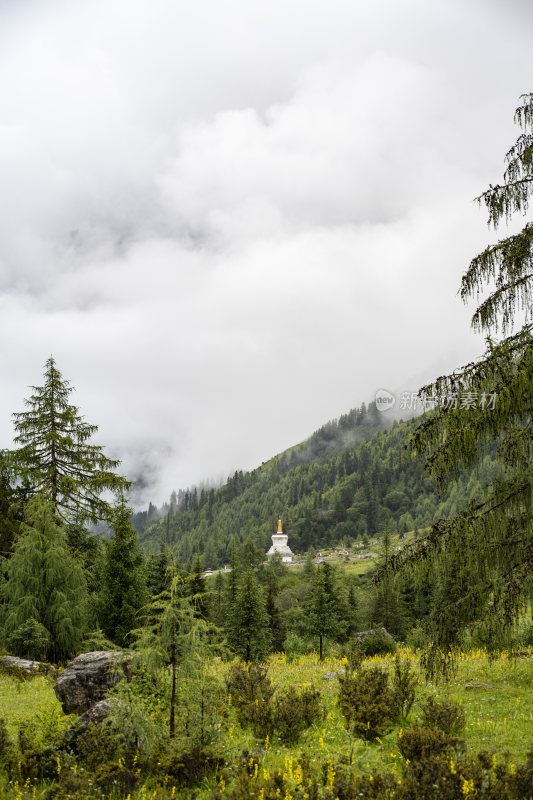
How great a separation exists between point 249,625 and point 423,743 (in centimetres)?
1897

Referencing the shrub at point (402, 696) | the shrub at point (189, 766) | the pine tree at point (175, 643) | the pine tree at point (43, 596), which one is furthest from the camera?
the pine tree at point (43, 596)

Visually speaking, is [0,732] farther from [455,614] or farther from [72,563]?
[72,563]

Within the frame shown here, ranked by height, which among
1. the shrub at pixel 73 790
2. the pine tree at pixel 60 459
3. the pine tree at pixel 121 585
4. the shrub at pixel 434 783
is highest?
the pine tree at pixel 60 459

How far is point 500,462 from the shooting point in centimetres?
825

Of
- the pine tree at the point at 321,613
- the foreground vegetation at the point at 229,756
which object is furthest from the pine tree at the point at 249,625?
the foreground vegetation at the point at 229,756

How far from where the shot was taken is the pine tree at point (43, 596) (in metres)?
18.2

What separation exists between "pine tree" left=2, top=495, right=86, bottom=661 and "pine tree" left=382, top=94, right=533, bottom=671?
15.4m

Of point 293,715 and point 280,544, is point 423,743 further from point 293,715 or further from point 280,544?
point 280,544

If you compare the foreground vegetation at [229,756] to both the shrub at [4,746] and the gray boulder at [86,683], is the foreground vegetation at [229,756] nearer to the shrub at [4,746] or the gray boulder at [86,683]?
the shrub at [4,746]

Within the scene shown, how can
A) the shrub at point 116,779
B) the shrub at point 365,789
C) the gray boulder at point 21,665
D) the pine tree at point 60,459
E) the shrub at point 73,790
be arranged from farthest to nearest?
the pine tree at point 60,459 < the gray boulder at point 21,665 < the shrub at point 116,779 < the shrub at point 73,790 < the shrub at point 365,789

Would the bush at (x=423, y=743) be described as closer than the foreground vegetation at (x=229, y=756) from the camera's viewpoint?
No

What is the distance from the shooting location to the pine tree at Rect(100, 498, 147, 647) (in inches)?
656

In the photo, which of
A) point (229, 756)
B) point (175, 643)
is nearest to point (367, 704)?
point (229, 756)

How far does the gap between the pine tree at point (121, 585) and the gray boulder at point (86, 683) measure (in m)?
7.09
